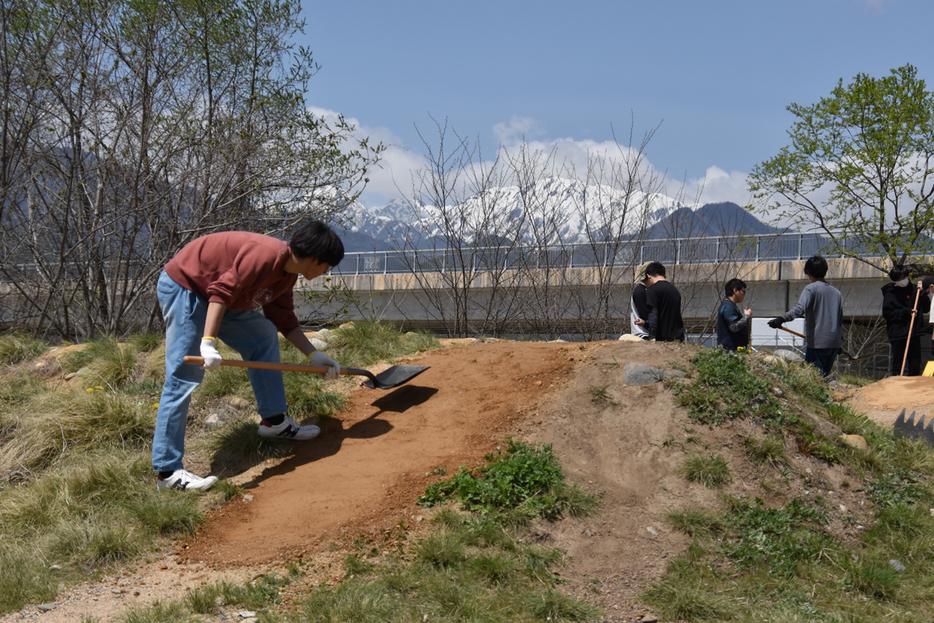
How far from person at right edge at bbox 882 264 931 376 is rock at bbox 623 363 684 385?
4.70 metres

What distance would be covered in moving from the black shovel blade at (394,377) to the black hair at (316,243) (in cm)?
124

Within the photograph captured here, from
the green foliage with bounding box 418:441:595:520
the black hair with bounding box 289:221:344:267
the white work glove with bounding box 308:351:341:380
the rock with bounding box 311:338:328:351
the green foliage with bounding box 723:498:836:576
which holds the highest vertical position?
the black hair with bounding box 289:221:344:267

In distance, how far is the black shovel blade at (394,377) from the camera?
477cm

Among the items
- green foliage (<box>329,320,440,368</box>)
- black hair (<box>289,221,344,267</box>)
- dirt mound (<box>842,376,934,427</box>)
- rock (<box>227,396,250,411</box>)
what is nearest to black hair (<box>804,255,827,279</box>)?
dirt mound (<box>842,376,934,427</box>)

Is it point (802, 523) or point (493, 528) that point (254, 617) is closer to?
point (493, 528)

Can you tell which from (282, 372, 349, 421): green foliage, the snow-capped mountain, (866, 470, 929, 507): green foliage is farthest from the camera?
the snow-capped mountain

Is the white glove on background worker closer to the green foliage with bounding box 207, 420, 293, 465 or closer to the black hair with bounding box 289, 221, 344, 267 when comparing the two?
the green foliage with bounding box 207, 420, 293, 465

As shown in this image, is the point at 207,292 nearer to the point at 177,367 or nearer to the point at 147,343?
the point at 177,367

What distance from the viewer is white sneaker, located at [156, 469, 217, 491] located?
368cm

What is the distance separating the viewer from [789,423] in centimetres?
410

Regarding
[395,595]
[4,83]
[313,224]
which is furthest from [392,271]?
[395,595]

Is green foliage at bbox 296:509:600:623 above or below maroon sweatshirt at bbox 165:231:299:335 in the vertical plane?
below

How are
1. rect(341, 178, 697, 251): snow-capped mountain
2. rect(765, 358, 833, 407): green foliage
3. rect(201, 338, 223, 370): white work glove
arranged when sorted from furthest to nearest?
rect(341, 178, 697, 251): snow-capped mountain < rect(765, 358, 833, 407): green foliage < rect(201, 338, 223, 370): white work glove

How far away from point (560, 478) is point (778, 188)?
38.7ft
